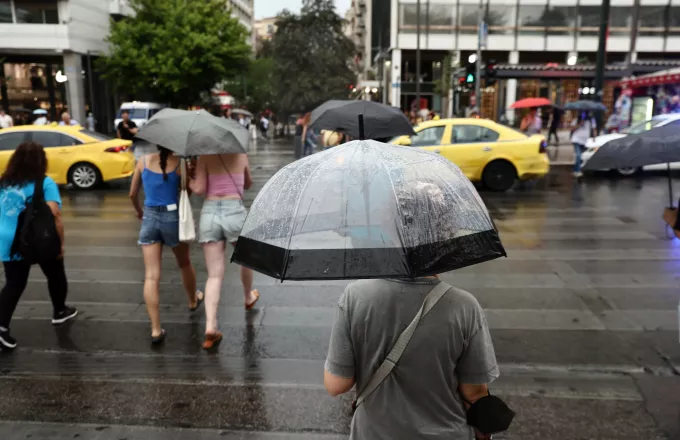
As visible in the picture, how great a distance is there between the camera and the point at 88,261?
7.52 metres

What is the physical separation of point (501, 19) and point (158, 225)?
142 feet

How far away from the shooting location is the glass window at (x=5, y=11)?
32031 mm

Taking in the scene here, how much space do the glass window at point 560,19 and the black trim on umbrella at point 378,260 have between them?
46.3m

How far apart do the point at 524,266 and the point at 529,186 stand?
7135 mm

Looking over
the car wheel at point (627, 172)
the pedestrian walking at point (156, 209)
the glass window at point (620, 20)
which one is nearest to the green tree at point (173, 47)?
the car wheel at point (627, 172)

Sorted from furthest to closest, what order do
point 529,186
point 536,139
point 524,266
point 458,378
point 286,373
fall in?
point 529,186, point 536,139, point 524,266, point 286,373, point 458,378

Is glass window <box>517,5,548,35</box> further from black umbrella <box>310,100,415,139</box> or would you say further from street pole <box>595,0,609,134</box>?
black umbrella <box>310,100,415,139</box>

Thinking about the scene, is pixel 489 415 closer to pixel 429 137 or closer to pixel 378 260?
pixel 378 260

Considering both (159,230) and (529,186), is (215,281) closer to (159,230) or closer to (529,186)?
(159,230)

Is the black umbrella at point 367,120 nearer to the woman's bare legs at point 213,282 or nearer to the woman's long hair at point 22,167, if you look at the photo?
the woman's bare legs at point 213,282

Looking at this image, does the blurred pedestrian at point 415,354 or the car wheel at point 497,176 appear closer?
the blurred pedestrian at point 415,354

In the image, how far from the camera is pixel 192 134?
4.27m

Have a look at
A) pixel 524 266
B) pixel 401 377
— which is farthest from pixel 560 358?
pixel 401 377

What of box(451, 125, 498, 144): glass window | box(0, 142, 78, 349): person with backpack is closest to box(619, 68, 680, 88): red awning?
box(451, 125, 498, 144): glass window
